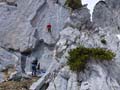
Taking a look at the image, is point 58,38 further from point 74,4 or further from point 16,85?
point 16,85

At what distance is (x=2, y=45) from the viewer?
136 feet

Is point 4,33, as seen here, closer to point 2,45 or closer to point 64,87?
point 2,45

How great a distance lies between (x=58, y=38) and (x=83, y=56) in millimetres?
13367

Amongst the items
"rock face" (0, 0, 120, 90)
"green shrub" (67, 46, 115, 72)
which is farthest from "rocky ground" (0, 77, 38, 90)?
"green shrub" (67, 46, 115, 72)

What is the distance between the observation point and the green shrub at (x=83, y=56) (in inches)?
1117

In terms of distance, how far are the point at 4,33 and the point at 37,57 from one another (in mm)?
5438

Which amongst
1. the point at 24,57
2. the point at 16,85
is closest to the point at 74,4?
the point at 24,57

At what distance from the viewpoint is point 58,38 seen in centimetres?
4153

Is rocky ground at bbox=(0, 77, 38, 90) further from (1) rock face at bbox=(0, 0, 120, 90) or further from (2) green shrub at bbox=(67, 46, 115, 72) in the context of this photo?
(2) green shrub at bbox=(67, 46, 115, 72)

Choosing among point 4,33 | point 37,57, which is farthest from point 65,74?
point 4,33

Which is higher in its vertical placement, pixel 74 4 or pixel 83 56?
pixel 74 4

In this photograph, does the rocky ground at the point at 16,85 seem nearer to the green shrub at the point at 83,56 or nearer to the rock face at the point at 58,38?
the rock face at the point at 58,38

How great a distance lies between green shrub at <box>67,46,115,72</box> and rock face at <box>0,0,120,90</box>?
0.48 m

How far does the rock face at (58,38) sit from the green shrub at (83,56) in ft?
1.56
